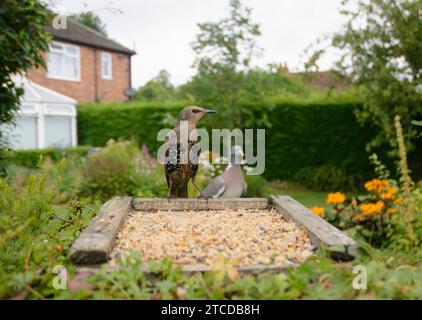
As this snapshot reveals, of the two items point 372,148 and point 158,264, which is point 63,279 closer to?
point 158,264

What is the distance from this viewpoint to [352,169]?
45.1 ft

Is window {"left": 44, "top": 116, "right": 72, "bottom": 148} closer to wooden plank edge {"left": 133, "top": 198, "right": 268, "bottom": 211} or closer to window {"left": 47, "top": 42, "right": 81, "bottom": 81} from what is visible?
window {"left": 47, "top": 42, "right": 81, "bottom": 81}

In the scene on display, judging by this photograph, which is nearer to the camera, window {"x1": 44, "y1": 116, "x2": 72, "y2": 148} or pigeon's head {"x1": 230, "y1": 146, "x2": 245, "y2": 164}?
pigeon's head {"x1": 230, "y1": 146, "x2": 245, "y2": 164}

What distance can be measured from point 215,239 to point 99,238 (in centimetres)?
63

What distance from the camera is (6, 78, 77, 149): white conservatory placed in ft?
57.7

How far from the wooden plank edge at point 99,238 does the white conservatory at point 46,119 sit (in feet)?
48.9

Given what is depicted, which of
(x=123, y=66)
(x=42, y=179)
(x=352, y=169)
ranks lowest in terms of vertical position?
(x=352, y=169)

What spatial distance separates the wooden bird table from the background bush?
31.0 ft

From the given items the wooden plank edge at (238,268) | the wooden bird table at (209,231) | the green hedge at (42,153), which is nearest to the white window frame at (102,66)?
the green hedge at (42,153)

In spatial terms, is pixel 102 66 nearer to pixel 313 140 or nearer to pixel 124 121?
pixel 124 121

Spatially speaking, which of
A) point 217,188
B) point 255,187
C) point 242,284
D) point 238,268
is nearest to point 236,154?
point 217,188

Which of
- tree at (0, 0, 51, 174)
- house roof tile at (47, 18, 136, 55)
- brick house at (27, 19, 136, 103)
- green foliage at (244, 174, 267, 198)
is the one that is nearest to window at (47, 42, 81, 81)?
brick house at (27, 19, 136, 103)

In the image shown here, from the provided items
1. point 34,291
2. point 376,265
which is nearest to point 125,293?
point 34,291

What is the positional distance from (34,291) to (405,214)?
401 centimetres
